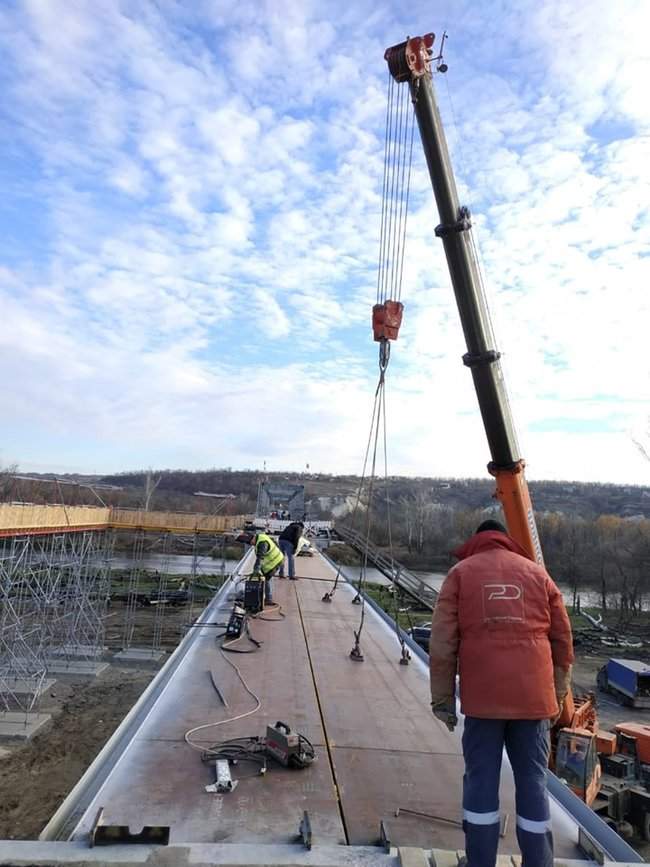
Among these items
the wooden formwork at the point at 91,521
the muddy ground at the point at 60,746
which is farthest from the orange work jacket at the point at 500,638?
Result: the wooden formwork at the point at 91,521

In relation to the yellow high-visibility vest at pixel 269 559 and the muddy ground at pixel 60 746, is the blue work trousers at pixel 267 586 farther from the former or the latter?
the muddy ground at pixel 60 746

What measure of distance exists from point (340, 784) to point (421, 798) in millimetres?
455

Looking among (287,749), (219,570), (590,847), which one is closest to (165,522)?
(219,570)

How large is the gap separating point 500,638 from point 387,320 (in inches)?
191

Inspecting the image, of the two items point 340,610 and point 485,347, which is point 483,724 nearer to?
point 485,347

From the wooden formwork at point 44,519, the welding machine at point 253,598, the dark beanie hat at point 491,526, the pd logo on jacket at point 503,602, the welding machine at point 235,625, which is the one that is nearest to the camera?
the pd logo on jacket at point 503,602

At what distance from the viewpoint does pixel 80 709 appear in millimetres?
15734

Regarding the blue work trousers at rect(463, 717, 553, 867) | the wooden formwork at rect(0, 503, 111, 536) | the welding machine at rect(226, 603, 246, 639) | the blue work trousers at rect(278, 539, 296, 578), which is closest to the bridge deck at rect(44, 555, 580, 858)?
the welding machine at rect(226, 603, 246, 639)

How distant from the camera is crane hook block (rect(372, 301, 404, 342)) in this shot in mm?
6980

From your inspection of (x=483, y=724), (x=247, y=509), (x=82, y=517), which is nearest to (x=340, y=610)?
Answer: (x=483, y=724)

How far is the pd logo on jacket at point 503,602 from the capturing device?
2.71 m

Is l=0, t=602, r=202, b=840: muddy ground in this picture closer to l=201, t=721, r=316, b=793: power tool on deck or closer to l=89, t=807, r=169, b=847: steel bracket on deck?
l=201, t=721, r=316, b=793: power tool on deck

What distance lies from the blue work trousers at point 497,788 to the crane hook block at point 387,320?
16.0 feet

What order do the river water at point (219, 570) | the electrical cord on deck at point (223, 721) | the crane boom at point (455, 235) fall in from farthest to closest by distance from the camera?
the river water at point (219, 570) < the crane boom at point (455, 235) < the electrical cord on deck at point (223, 721)
